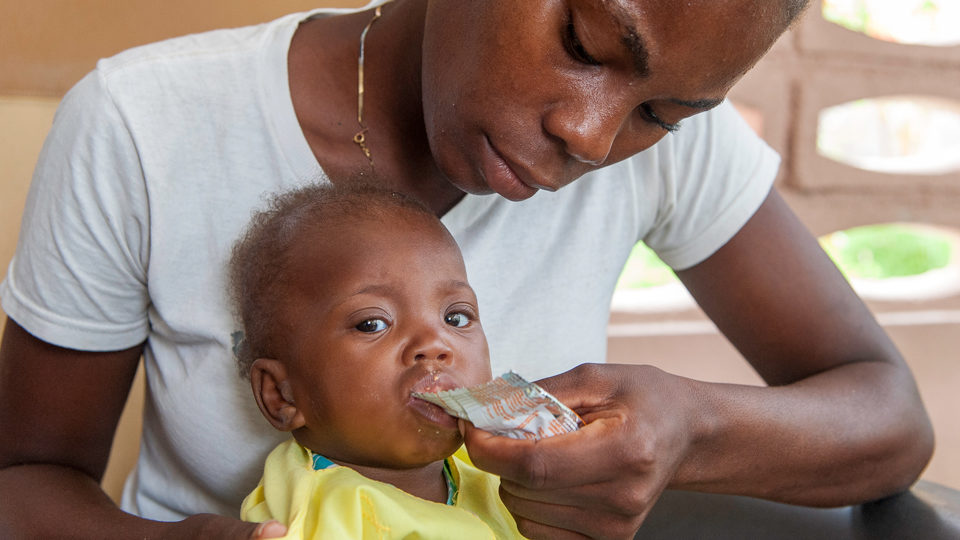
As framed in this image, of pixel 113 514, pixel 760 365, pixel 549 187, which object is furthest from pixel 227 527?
pixel 760 365

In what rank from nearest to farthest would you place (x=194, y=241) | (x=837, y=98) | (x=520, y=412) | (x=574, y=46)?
(x=520, y=412)
(x=574, y=46)
(x=194, y=241)
(x=837, y=98)

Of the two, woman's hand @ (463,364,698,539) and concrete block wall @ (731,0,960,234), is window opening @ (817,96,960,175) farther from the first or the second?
woman's hand @ (463,364,698,539)

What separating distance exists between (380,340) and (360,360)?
0.10 feet

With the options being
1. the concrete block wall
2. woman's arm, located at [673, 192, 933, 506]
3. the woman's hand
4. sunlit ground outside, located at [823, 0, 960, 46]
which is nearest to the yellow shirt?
the woman's hand

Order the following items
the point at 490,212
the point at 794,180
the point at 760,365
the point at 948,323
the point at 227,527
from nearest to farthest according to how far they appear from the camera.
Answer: the point at 227,527
the point at 490,212
the point at 760,365
the point at 794,180
the point at 948,323

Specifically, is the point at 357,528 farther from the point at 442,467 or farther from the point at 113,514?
the point at 113,514

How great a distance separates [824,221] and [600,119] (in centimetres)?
163

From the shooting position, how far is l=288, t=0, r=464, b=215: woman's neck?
1.18 metres

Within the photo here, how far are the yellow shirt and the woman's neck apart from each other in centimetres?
36

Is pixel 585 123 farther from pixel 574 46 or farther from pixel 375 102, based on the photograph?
pixel 375 102

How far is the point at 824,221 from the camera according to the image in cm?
237

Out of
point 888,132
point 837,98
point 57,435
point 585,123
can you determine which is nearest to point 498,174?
point 585,123

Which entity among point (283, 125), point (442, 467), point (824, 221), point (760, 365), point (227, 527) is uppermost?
point (283, 125)

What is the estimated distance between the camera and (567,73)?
35.1 inches
